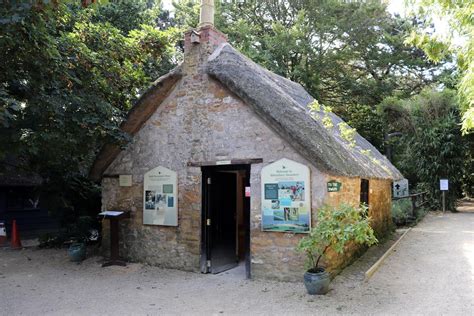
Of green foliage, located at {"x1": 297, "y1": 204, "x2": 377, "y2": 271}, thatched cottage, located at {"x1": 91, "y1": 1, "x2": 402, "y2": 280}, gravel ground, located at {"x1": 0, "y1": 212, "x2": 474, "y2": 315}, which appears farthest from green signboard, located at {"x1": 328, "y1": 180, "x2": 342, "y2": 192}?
gravel ground, located at {"x1": 0, "y1": 212, "x2": 474, "y2": 315}

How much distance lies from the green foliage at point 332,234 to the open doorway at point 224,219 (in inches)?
70.8

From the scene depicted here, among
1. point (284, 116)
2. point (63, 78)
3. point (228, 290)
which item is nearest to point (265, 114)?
point (284, 116)

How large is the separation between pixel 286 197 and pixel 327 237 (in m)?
1.50

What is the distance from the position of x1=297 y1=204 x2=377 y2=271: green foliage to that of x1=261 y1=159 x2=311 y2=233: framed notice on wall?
1.32ft

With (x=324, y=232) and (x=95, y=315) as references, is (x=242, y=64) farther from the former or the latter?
(x=95, y=315)

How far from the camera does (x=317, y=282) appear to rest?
706 centimetres

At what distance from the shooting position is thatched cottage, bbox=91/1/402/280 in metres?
8.13

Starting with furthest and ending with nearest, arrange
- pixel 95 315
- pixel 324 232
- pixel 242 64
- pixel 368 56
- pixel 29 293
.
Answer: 1. pixel 368 56
2. pixel 242 64
3. pixel 29 293
4. pixel 324 232
5. pixel 95 315

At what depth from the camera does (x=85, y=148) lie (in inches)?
397

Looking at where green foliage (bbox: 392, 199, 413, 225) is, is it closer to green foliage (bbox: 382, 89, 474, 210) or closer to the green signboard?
green foliage (bbox: 382, 89, 474, 210)

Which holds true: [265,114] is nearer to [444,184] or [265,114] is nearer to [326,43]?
[444,184]

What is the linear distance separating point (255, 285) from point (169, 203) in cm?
307

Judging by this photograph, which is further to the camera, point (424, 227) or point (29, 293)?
point (424, 227)

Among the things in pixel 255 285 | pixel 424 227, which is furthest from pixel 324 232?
pixel 424 227
